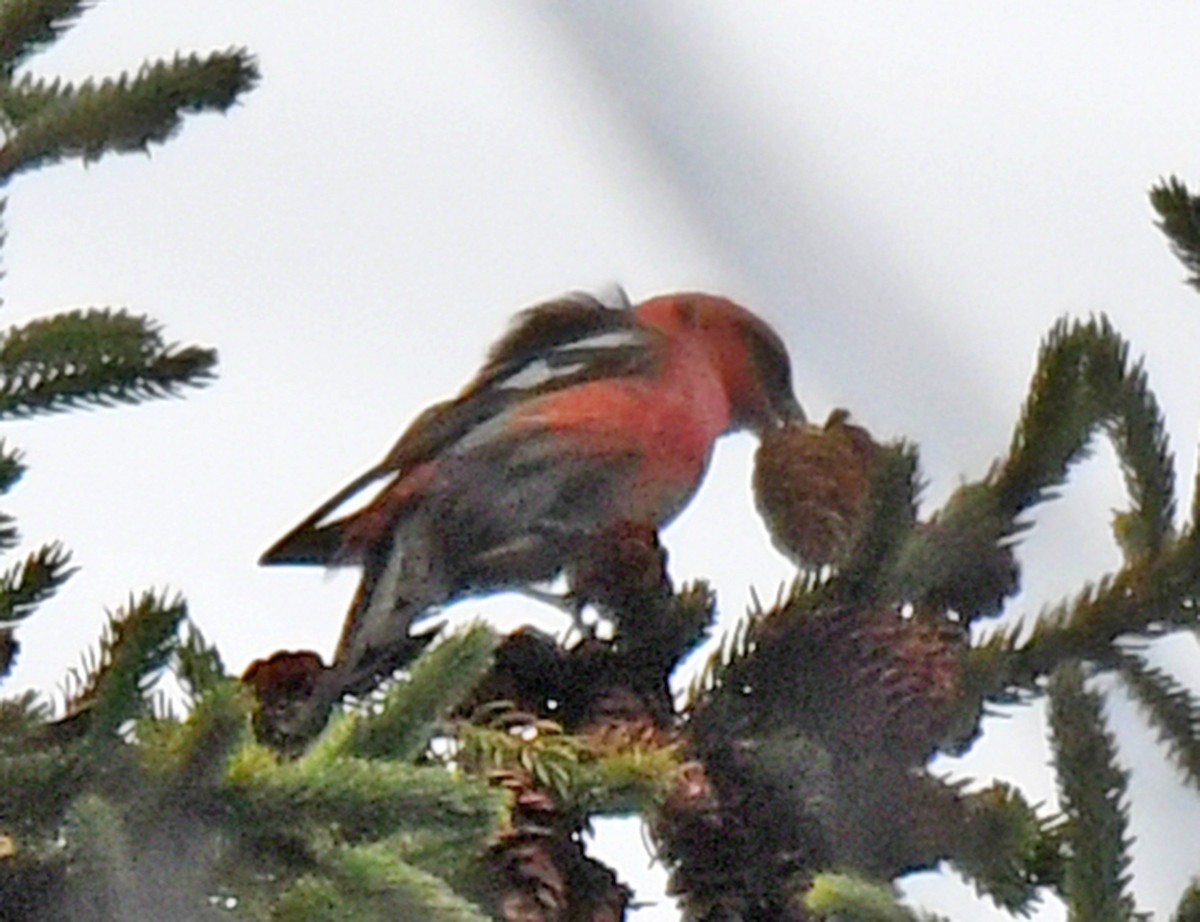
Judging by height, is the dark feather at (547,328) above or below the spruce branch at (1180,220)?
above

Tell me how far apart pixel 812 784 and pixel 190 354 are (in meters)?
0.31

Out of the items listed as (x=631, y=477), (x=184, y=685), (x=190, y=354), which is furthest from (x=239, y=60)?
(x=631, y=477)

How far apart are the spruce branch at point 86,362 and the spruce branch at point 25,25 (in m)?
0.12

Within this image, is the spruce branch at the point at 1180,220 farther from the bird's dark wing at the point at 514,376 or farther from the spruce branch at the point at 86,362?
the bird's dark wing at the point at 514,376

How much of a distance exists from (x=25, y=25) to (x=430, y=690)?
344 mm

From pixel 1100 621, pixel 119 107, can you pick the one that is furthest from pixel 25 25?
pixel 1100 621

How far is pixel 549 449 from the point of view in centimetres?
121

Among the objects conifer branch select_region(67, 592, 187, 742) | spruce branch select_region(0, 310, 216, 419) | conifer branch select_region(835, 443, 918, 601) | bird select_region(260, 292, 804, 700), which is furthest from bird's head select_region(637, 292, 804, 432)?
conifer branch select_region(67, 592, 187, 742)

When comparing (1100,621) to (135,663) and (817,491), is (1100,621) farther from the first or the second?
(135,663)

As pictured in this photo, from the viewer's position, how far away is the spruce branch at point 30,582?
706 mm

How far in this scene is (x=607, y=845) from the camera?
780 millimetres

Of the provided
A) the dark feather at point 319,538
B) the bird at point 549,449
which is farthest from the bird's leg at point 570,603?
the dark feather at point 319,538

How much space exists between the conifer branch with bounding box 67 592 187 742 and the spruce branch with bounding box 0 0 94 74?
0.29 meters

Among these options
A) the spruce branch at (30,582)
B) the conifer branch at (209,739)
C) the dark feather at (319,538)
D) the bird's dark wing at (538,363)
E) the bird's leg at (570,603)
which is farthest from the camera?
the bird's dark wing at (538,363)
